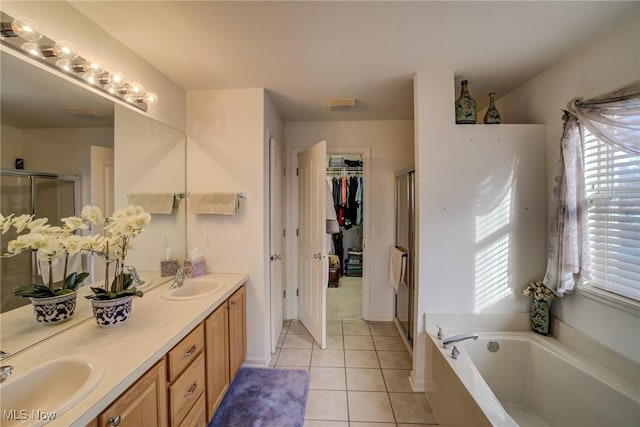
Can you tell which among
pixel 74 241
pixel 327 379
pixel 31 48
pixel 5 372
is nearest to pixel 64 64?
pixel 31 48

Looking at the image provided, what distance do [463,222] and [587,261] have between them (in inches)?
28.7

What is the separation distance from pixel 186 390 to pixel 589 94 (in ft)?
9.79

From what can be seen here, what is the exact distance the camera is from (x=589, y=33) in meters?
1.46

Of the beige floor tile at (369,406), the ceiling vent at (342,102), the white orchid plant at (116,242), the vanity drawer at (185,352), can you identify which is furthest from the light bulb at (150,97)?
the beige floor tile at (369,406)

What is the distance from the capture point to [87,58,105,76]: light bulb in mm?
1325

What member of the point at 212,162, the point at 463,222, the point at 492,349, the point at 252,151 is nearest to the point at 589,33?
the point at 463,222

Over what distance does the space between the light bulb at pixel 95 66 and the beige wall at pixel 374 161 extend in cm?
187

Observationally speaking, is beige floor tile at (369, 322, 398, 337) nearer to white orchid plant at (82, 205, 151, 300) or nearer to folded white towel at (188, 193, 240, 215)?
folded white towel at (188, 193, 240, 215)

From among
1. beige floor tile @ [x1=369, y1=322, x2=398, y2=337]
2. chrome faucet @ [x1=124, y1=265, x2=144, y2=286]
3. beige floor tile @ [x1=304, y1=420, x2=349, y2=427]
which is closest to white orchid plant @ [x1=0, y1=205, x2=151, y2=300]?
chrome faucet @ [x1=124, y1=265, x2=144, y2=286]

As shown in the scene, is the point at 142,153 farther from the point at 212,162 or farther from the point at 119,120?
the point at 212,162

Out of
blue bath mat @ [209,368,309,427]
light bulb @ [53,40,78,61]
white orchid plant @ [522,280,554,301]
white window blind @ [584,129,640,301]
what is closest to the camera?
light bulb @ [53,40,78,61]

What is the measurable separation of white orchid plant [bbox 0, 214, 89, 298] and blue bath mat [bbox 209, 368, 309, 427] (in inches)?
49.9

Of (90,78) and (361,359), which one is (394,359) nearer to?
(361,359)

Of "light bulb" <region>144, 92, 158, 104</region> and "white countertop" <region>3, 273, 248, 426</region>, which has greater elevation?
"light bulb" <region>144, 92, 158, 104</region>
